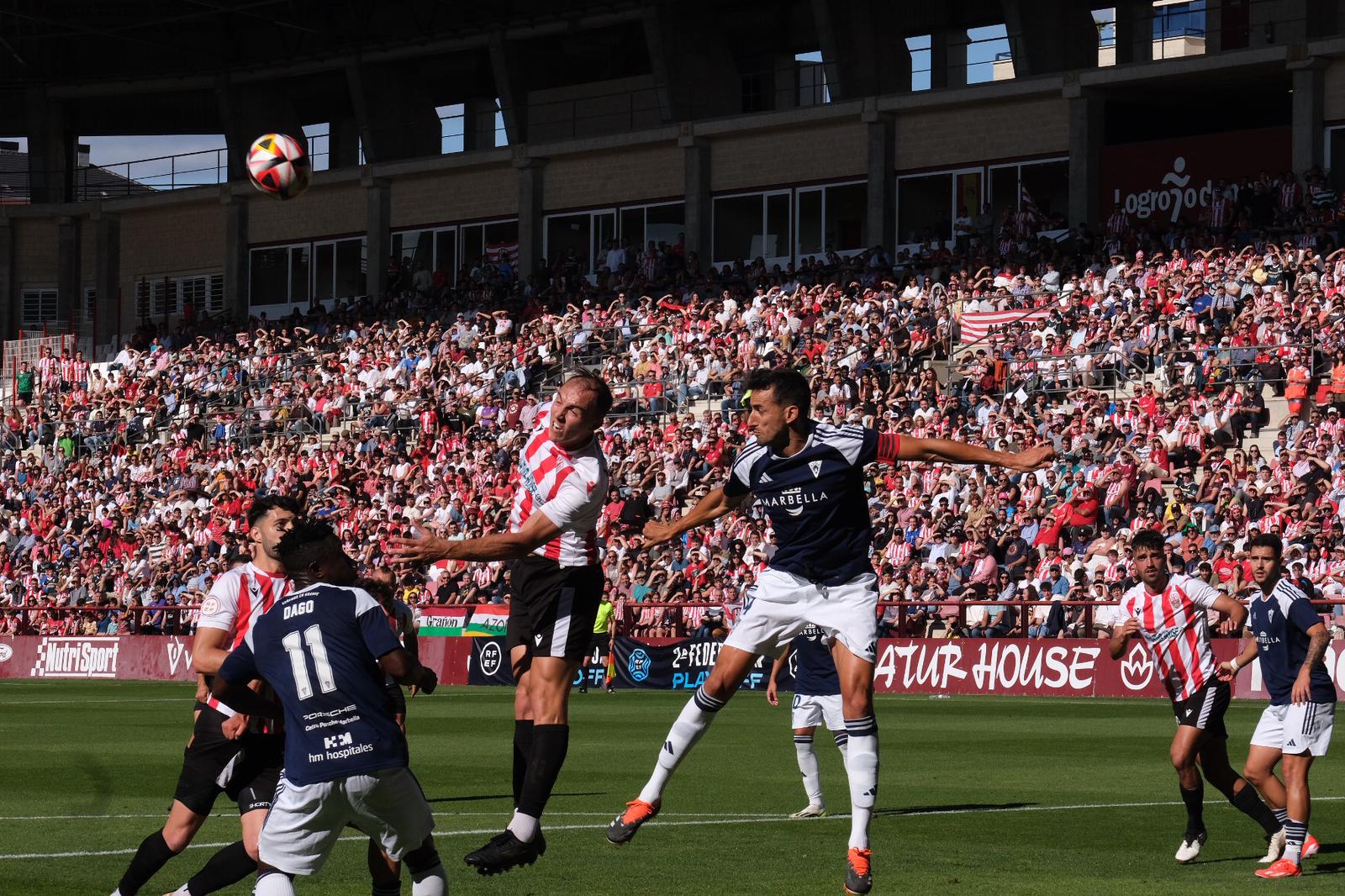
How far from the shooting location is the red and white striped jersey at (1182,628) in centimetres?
1263

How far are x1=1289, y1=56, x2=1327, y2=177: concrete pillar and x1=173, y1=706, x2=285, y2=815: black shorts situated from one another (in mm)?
35583

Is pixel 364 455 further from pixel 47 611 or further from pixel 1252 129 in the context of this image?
pixel 1252 129

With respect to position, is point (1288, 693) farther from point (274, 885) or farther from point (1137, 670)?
point (1137, 670)

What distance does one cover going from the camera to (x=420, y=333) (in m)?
50.0

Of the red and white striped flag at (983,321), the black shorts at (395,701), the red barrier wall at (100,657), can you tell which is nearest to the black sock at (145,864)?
the black shorts at (395,701)

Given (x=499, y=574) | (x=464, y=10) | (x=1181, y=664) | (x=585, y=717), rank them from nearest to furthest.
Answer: (x=1181, y=664)
(x=585, y=717)
(x=499, y=574)
(x=464, y=10)

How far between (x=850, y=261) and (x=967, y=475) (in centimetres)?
1258

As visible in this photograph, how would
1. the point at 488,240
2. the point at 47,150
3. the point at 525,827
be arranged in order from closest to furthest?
the point at 525,827 < the point at 488,240 < the point at 47,150

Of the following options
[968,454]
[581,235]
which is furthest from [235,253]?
[968,454]

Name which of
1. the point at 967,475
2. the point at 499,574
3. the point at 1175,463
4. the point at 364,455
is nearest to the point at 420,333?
the point at 364,455

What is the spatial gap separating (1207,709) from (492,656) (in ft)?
79.5

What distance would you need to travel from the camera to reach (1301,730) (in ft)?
38.9

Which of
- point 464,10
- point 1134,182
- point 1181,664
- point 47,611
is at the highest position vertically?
point 464,10

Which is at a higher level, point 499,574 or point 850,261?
point 850,261
